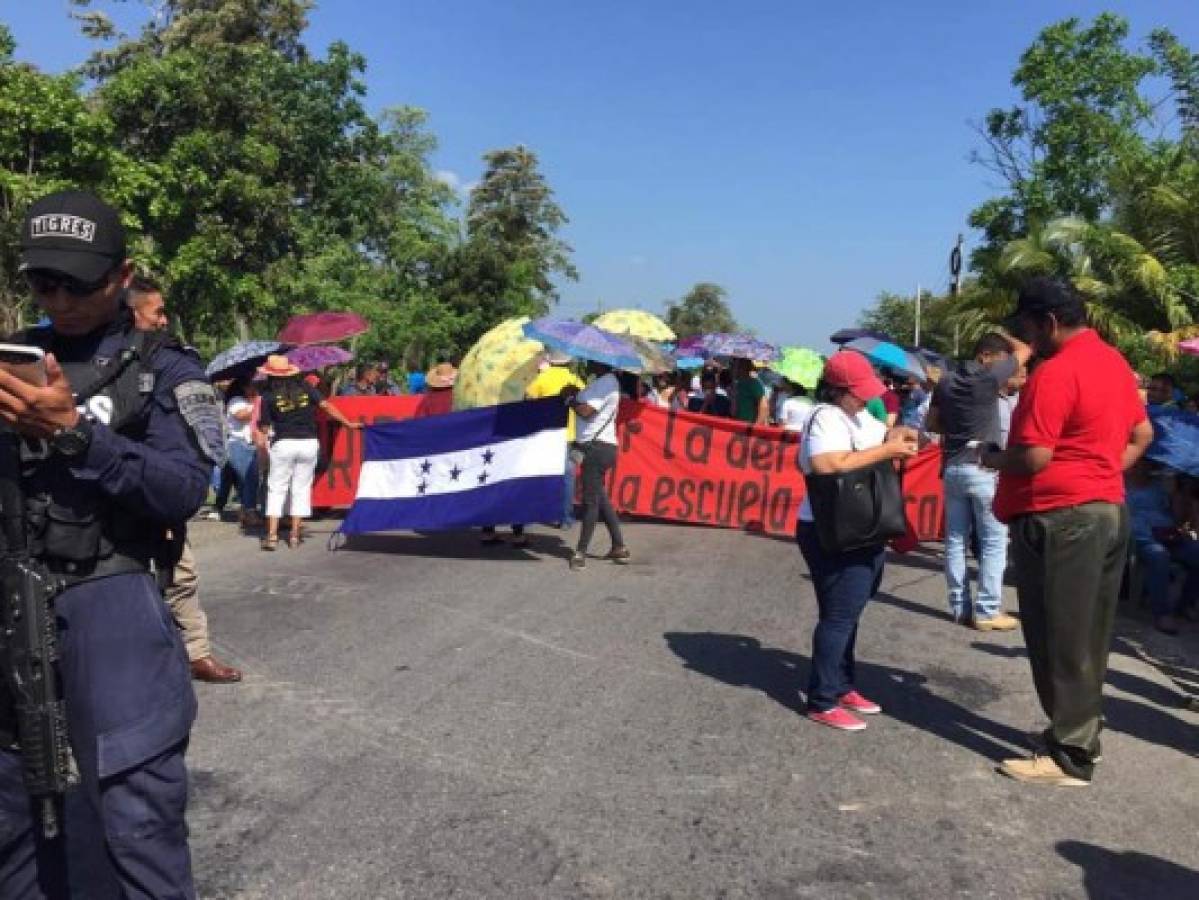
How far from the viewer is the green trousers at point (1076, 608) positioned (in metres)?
4.03

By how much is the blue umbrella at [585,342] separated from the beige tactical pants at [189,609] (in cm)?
378

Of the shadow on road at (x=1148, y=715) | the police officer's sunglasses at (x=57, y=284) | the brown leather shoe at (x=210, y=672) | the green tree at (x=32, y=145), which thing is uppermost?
the green tree at (x=32, y=145)

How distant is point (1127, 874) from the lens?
3.38m

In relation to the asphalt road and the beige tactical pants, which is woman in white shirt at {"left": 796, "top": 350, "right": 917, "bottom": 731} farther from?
the beige tactical pants

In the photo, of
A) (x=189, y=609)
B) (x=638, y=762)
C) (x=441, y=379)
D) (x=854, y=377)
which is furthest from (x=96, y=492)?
(x=441, y=379)

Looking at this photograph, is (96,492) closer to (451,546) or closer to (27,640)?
(27,640)

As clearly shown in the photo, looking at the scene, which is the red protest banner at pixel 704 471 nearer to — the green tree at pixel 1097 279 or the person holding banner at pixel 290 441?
the person holding banner at pixel 290 441

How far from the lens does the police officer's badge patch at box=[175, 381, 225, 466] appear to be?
2.32m

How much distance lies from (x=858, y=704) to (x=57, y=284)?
3.99 m

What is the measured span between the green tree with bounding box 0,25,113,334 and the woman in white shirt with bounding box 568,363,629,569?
9582 millimetres

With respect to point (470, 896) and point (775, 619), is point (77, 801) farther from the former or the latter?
point (775, 619)

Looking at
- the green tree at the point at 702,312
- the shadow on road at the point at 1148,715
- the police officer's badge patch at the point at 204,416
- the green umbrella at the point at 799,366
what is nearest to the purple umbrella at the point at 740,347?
the green umbrella at the point at 799,366

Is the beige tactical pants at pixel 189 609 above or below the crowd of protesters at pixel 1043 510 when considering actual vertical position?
below

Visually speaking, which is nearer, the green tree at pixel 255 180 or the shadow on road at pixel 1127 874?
the shadow on road at pixel 1127 874
